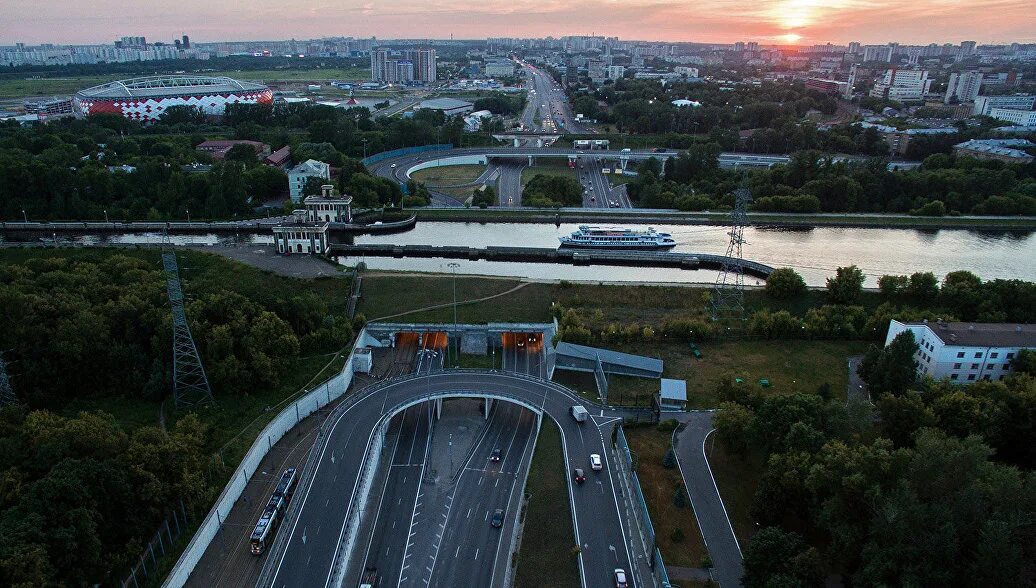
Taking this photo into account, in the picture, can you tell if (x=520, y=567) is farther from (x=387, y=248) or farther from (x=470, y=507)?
(x=387, y=248)

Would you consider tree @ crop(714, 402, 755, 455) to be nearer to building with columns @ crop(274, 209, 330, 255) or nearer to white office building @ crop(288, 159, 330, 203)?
building with columns @ crop(274, 209, 330, 255)

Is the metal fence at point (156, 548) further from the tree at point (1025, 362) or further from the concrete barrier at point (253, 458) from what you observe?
the tree at point (1025, 362)

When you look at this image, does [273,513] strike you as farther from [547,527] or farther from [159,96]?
[159,96]

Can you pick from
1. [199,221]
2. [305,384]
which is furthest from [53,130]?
[305,384]

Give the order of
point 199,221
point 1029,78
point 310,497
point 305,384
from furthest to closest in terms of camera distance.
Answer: point 1029,78 < point 199,221 < point 305,384 < point 310,497

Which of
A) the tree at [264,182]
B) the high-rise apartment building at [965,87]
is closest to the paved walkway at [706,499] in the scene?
the tree at [264,182]
